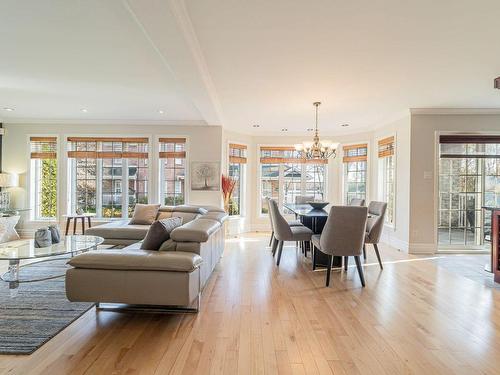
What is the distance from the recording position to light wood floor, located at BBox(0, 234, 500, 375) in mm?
1933

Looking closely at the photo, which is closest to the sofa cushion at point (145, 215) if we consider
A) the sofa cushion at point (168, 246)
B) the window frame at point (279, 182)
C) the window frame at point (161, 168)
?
the window frame at point (161, 168)

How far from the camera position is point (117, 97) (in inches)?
191

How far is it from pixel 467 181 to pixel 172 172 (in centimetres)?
594

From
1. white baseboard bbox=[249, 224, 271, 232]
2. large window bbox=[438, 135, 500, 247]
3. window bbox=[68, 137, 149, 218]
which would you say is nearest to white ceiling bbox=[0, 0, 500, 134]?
large window bbox=[438, 135, 500, 247]

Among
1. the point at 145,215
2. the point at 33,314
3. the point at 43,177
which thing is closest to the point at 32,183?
the point at 43,177

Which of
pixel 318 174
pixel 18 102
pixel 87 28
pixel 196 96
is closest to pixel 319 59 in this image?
pixel 196 96

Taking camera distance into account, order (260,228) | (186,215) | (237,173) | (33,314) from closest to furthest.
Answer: (33,314) < (186,215) < (237,173) < (260,228)

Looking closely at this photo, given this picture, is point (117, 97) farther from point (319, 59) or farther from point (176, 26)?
point (319, 59)

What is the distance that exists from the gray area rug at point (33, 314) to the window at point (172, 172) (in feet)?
10.9

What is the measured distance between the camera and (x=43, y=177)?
6.63m

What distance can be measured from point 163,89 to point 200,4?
7.57 ft

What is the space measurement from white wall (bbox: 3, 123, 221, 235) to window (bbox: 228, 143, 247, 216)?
724mm

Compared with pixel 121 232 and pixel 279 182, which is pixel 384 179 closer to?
pixel 279 182

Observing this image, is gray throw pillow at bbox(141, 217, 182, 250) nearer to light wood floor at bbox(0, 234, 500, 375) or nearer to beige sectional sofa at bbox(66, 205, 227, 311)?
beige sectional sofa at bbox(66, 205, 227, 311)
